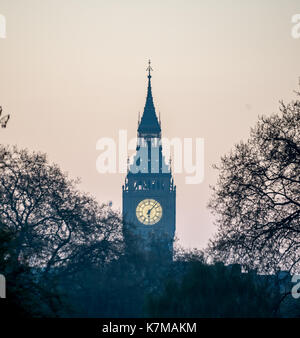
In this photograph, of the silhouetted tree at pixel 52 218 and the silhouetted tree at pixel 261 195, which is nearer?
the silhouetted tree at pixel 261 195

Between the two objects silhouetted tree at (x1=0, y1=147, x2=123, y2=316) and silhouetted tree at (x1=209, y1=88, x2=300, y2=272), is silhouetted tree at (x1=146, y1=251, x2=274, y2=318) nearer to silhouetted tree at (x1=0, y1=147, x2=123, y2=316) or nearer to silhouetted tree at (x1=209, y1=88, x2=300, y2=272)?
silhouetted tree at (x1=209, y1=88, x2=300, y2=272)

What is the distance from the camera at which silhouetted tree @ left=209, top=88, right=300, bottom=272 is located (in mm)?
62906

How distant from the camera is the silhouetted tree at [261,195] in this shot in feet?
206

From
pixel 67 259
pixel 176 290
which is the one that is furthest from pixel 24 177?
pixel 176 290

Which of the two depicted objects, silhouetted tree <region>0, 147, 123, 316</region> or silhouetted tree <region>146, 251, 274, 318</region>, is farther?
silhouetted tree <region>0, 147, 123, 316</region>

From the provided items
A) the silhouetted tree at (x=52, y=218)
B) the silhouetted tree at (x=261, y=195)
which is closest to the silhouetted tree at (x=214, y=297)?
the silhouetted tree at (x=261, y=195)

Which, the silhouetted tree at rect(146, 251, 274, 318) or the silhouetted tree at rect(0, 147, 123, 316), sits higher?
the silhouetted tree at rect(0, 147, 123, 316)

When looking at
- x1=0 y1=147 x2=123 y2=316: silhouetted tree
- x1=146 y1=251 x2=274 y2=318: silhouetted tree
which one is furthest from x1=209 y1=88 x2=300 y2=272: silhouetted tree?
x1=0 y1=147 x2=123 y2=316: silhouetted tree

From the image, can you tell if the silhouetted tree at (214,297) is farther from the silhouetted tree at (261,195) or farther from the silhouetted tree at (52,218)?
the silhouetted tree at (52,218)

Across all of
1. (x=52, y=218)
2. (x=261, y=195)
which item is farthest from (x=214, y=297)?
(x=52, y=218)
